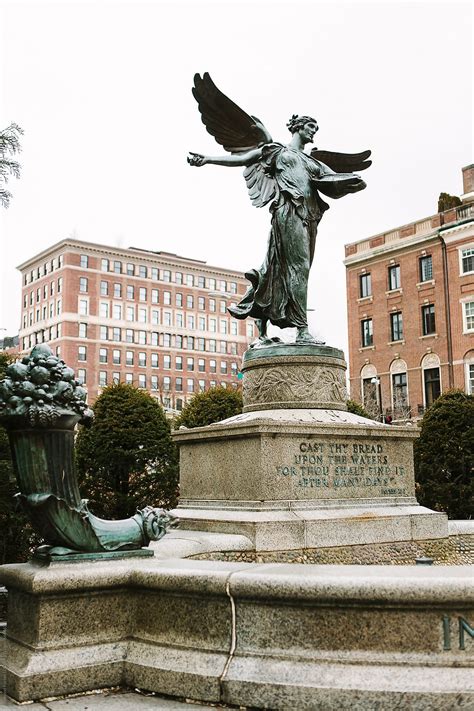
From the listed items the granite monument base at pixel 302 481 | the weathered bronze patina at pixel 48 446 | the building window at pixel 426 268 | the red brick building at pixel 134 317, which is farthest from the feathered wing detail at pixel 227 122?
the red brick building at pixel 134 317

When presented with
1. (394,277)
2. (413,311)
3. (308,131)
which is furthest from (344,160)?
(394,277)

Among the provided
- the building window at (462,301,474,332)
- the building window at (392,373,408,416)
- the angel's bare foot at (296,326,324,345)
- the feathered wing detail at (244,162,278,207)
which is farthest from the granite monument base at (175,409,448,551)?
the building window at (392,373,408,416)

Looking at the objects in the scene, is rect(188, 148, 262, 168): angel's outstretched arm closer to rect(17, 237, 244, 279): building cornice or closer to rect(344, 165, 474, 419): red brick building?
rect(344, 165, 474, 419): red brick building

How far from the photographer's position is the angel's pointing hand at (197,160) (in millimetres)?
9762

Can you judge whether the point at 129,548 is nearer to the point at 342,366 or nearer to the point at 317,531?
the point at 317,531

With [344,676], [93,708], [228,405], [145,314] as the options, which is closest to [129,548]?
[93,708]

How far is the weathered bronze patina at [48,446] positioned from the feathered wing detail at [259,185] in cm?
526

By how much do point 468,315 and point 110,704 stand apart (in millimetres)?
40878

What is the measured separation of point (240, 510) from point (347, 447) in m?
1.41

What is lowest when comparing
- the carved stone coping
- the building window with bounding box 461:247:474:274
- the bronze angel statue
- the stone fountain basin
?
the stone fountain basin

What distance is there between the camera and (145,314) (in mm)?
94500

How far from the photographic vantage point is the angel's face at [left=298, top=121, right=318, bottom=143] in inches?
395

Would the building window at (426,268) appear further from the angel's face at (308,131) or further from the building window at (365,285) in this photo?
the angel's face at (308,131)

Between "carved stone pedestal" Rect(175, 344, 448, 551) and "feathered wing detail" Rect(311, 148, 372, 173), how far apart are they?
298 centimetres
